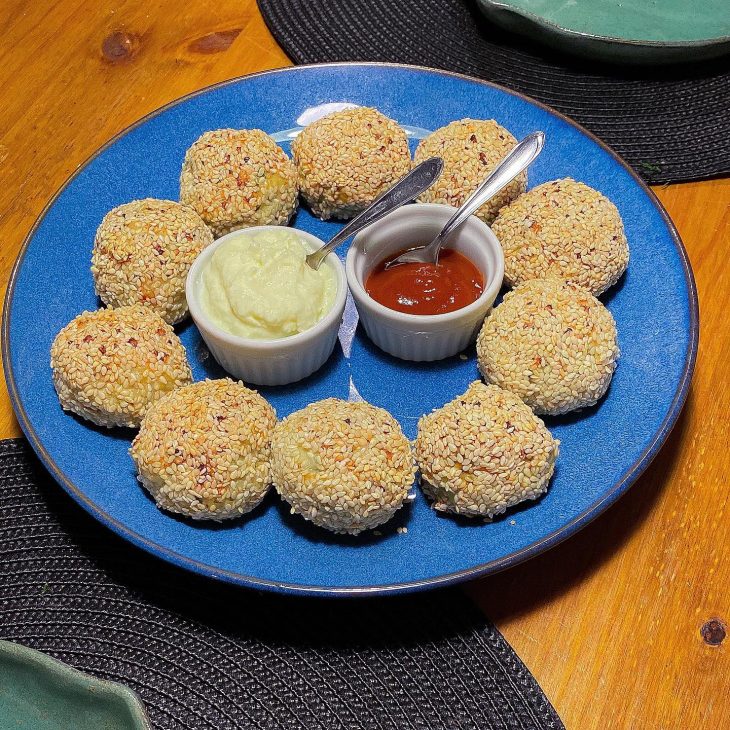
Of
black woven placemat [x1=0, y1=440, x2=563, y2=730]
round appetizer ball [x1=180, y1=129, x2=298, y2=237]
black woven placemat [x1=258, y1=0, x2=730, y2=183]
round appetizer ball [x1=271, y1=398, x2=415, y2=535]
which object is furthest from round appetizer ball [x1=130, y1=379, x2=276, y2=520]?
black woven placemat [x1=258, y1=0, x2=730, y2=183]

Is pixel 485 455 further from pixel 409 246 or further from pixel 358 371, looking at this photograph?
pixel 409 246

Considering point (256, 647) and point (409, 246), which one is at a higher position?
point (409, 246)

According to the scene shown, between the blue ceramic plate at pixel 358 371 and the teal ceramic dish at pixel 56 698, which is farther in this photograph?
the blue ceramic plate at pixel 358 371

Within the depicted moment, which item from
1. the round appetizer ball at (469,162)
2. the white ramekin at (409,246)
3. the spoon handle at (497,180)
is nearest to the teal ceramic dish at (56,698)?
the white ramekin at (409,246)

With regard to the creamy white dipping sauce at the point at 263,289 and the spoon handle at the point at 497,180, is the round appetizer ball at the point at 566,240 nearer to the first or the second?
the spoon handle at the point at 497,180

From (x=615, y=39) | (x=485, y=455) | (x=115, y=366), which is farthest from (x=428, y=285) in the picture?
(x=615, y=39)

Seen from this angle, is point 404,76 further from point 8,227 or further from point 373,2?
point 8,227
